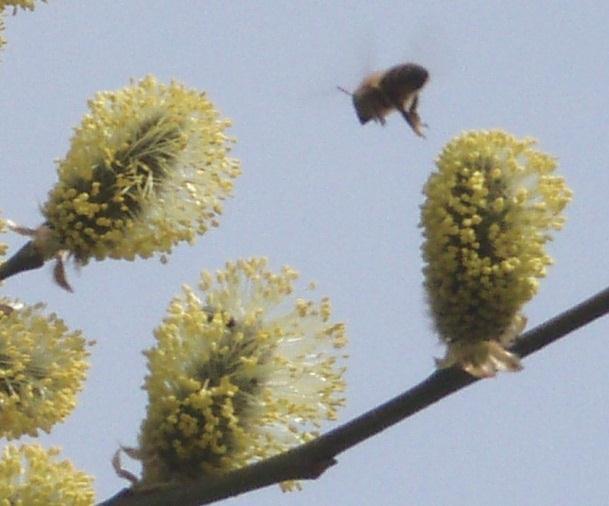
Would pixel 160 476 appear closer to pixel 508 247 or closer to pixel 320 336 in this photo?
pixel 320 336

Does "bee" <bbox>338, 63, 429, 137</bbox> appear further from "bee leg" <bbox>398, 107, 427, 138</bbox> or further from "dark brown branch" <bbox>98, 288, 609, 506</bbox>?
"dark brown branch" <bbox>98, 288, 609, 506</bbox>

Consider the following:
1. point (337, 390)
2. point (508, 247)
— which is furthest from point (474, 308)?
point (337, 390)

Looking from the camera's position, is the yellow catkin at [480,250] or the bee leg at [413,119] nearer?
the yellow catkin at [480,250]

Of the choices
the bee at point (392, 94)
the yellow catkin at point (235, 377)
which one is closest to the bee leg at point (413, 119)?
the bee at point (392, 94)

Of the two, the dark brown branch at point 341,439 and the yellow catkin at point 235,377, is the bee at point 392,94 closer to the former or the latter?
the yellow catkin at point 235,377

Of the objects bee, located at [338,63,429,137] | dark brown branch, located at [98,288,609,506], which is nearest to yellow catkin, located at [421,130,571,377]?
dark brown branch, located at [98,288,609,506]

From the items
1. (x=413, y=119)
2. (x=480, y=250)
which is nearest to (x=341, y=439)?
(x=480, y=250)
